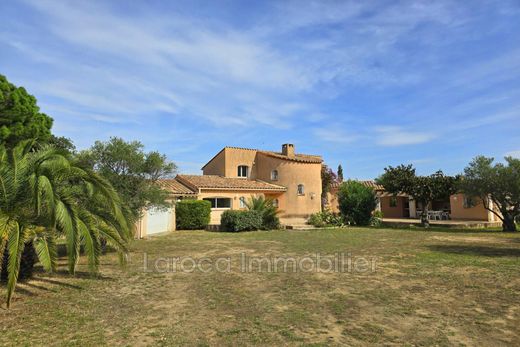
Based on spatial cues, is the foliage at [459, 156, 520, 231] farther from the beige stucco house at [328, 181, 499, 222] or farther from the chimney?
the chimney

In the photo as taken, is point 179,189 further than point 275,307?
Yes

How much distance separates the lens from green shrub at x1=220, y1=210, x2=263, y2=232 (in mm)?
22516

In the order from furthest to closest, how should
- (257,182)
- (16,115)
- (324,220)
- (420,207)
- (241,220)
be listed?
1. (420,207)
2. (257,182)
3. (324,220)
4. (241,220)
5. (16,115)

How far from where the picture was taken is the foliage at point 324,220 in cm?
2725

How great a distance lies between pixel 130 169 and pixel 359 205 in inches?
762

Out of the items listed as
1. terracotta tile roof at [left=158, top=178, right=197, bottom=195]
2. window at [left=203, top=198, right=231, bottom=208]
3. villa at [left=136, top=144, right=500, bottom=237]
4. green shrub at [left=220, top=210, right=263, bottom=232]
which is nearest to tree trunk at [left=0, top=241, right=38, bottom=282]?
green shrub at [left=220, top=210, right=263, bottom=232]

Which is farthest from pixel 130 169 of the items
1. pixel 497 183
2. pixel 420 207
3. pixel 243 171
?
pixel 420 207

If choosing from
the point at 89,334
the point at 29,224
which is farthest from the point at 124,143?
the point at 89,334

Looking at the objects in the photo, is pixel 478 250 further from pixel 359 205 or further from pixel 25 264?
pixel 25 264

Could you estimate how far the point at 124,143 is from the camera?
14508mm

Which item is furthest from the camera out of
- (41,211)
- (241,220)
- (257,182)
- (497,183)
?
(257,182)

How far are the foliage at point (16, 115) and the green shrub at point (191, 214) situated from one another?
30.3ft

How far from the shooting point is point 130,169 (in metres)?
14.6

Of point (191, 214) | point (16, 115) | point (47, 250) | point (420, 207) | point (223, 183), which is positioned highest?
point (16, 115)
